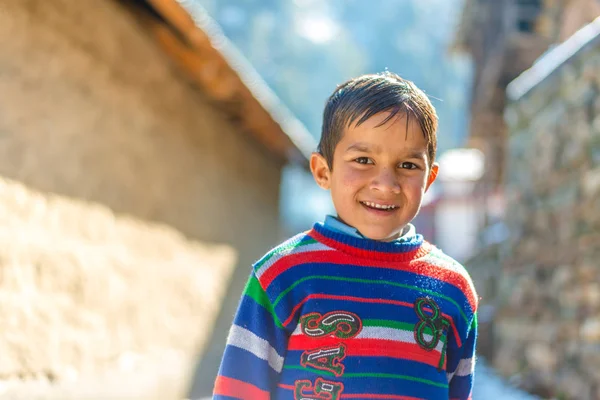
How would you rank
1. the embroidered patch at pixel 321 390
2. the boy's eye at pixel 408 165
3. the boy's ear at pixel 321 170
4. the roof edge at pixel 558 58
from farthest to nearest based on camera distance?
the roof edge at pixel 558 58, the boy's ear at pixel 321 170, the boy's eye at pixel 408 165, the embroidered patch at pixel 321 390

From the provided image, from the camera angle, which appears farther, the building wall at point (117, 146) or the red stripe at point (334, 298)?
the building wall at point (117, 146)

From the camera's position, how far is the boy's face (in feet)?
5.17

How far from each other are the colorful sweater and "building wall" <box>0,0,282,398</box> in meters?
2.08

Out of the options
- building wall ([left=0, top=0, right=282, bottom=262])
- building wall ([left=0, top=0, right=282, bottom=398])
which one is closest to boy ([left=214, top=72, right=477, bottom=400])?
building wall ([left=0, top=0, right=282, bottom=398])

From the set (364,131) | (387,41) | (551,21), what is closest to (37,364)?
(364,131)

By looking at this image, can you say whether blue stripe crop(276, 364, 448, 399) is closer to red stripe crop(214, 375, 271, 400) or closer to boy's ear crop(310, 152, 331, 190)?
red stripe crop(214, 375, 271, 400)

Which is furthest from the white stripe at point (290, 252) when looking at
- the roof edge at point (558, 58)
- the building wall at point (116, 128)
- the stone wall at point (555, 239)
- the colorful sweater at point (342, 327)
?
the roof edge at point (558, 58)

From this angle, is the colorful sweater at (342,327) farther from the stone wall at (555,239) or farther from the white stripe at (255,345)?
the stone wall at (555,239)

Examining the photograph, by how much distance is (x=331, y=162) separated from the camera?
1689mm

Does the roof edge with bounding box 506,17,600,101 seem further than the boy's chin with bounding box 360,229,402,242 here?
Yes

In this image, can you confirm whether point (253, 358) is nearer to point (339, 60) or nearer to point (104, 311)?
point (104, 311)

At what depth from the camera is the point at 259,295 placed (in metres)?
1.60

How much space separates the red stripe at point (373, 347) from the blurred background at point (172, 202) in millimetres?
995

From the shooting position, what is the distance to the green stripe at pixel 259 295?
1.58 metres
